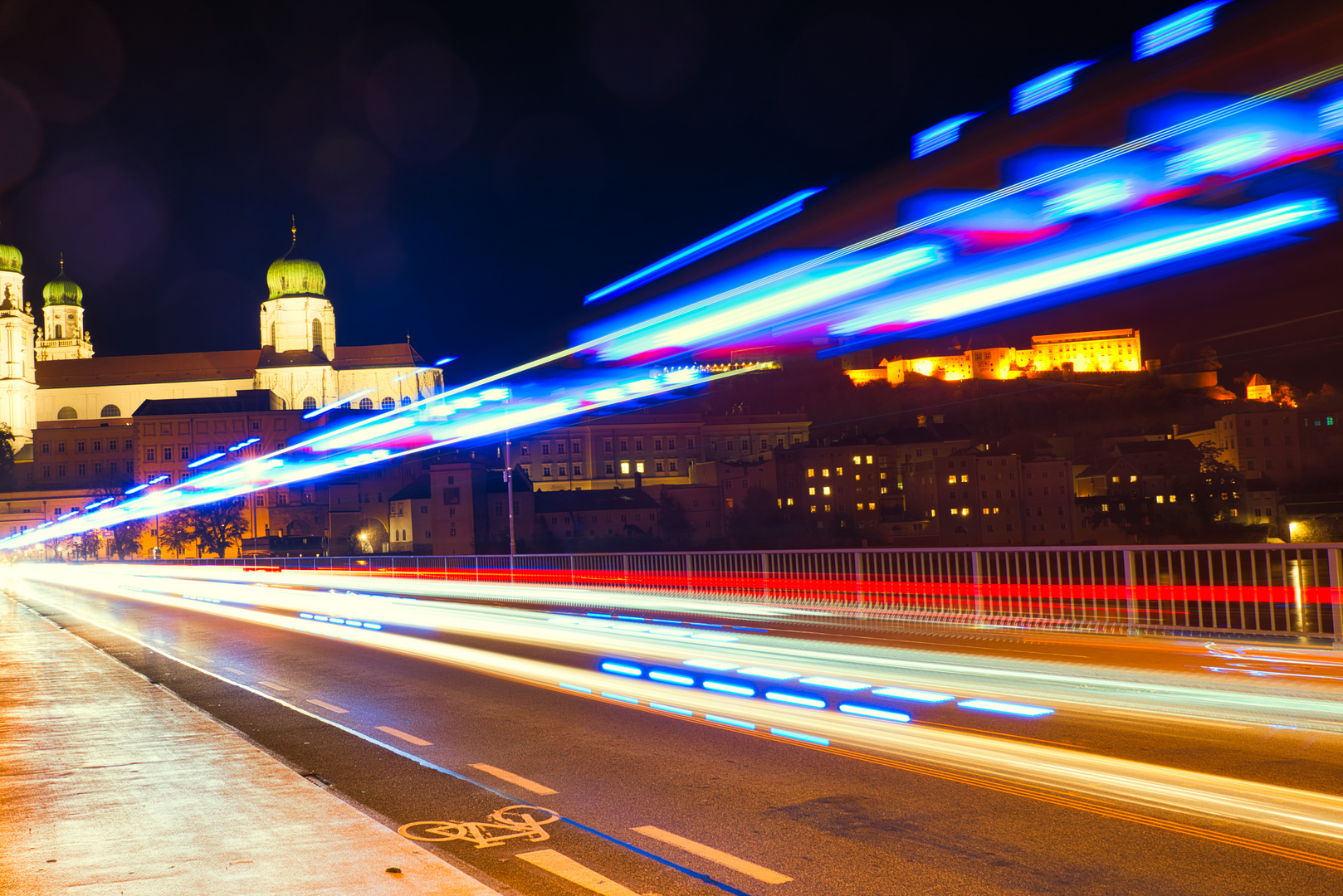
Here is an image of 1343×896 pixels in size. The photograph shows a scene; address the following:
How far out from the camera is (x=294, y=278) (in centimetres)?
14338

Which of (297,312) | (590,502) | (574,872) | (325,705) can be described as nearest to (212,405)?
(297,312)

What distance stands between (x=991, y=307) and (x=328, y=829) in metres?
10.7

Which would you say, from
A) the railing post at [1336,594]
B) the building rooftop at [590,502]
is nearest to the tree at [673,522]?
the building rooftop at [590,502]

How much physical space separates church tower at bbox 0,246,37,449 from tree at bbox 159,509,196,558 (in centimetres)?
6391

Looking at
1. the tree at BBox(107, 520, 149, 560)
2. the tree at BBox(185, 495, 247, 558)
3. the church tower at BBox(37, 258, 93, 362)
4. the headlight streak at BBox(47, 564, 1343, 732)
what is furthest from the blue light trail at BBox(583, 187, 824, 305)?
the church tower at BBox(37, 258, 93, 362)

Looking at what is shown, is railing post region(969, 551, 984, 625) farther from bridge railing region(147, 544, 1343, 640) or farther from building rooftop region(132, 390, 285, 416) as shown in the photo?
building rooftop region(132, 390, 285, 416)

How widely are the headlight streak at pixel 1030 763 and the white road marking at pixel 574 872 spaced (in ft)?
9.45

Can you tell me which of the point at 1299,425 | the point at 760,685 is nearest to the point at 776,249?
the point at 760,685

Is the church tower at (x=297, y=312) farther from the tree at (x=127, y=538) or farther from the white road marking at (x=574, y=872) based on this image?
the white road marking at (x=574, y=872)

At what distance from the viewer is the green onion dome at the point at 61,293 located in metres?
164

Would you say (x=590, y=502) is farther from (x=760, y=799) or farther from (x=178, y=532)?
(x=760, y=799)

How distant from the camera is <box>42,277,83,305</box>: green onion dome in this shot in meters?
164

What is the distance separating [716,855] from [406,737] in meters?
4.25

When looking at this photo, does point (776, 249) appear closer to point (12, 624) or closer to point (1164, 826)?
point (1164, 826)
